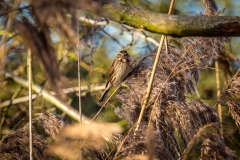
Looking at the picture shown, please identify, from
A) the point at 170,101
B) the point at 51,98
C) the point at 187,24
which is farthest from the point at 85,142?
the point at 51,98

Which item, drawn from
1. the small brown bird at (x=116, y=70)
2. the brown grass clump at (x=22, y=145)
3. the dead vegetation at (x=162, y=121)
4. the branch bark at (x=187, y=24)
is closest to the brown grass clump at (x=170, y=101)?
the dead vegetation at (x=162, y=121)

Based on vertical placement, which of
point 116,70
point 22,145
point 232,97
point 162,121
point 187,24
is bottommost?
point 22,145

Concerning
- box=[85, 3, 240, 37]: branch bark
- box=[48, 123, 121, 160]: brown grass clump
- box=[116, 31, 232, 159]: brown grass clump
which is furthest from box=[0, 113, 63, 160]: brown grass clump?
box=[85, 3, 240, 37]: branch bark

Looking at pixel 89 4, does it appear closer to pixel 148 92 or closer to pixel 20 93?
pixel 148 92

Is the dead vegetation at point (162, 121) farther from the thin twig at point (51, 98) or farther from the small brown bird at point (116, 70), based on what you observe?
the small brown bird at point (116, 70)

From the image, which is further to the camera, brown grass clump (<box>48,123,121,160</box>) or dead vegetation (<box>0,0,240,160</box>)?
dead vegetation (<box>0,0,240,160</box>)

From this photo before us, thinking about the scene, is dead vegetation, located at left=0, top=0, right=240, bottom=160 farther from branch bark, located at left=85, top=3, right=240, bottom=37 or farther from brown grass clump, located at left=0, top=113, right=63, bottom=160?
branch bark, located at left=85, top=3, right=240, bottom=37

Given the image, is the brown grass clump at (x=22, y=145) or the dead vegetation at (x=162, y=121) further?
the brown grass clump at (x=22, y=145)

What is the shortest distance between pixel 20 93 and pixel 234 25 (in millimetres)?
4004

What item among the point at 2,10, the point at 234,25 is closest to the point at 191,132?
the point at 234,25

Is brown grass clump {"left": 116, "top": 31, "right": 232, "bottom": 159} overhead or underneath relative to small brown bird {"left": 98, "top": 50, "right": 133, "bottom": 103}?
underneath

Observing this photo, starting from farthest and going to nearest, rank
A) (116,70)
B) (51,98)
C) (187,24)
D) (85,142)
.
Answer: (116,70), (51,98), (85,142), (187,24)

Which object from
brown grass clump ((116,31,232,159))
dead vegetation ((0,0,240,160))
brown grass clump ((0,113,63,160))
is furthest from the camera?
brown grass clump ((0,113,63,160))

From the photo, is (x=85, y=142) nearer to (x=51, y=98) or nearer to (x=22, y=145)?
(x=22, y=145)
